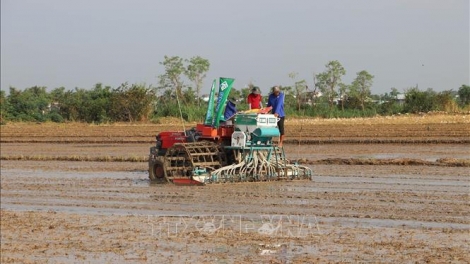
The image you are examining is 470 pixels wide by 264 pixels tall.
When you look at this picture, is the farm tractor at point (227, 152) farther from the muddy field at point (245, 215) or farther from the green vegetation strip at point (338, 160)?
the green vegetation strip at point (338, 160)

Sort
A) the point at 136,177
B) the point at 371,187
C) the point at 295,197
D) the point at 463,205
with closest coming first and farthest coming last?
1. the point at 463,205
2. the point at 295,197
3. the point at 371,187
4. the point at 136,177

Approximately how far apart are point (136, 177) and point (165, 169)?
2.10 metres

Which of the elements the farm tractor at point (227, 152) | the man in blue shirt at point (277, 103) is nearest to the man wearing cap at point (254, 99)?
the man in blue shirt at point (277, 103)

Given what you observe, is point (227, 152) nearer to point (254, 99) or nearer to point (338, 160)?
point (254, 99)

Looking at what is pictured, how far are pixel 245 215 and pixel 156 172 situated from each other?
18.2 feet

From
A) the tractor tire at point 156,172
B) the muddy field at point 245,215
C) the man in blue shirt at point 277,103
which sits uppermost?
the man in blue shirt at point 277,103

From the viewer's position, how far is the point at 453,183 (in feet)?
48.8

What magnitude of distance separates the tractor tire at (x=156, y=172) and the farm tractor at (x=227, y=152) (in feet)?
0.09

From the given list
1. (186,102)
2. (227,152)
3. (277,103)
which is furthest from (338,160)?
(186,102)

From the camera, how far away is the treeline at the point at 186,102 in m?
47.1

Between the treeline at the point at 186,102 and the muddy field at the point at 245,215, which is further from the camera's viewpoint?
the treeline at the point at 186,102

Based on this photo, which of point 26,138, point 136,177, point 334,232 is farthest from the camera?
point 26,138

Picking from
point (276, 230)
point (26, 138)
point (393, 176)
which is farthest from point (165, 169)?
point (26, 138)

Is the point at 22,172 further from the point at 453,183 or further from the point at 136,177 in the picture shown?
the point at 453,183
